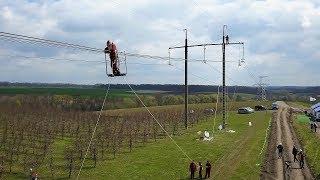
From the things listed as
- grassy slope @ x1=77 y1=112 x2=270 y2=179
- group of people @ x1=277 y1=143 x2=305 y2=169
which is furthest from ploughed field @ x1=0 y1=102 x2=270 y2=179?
group of people @ x1=277 y1=143 x2=305 y2=169

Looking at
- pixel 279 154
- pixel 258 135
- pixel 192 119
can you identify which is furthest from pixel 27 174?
pixel 192 119

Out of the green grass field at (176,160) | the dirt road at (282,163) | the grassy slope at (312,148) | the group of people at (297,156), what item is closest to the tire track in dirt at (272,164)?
the dirt road at (282,163)

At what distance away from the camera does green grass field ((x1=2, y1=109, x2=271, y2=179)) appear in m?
40.2

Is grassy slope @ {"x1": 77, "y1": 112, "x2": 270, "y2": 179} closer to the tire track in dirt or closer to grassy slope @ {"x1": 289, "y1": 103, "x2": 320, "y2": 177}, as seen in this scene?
the tire track in dirt

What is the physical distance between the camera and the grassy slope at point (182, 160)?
40.0 metres

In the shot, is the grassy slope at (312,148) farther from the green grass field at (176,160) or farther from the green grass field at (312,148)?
the green grass field at (176,160)

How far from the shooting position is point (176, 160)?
45906 mm

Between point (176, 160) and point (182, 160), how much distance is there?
605 millimetres

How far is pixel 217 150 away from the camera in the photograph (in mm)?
51000

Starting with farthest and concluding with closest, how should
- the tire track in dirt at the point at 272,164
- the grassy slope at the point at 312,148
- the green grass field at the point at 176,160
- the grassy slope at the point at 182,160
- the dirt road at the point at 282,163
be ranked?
1. the grassy slope at the point at 312,148
2. the green grass field at the point at 176,160
3. the grassy slope at the point at 182,160
4. the tire track in dirt at the point at 272,164
5. the dirt road at the point at 282,163

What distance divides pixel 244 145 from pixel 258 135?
10701 mm

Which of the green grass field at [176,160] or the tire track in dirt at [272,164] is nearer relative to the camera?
the tire track in dirt at [272,164]

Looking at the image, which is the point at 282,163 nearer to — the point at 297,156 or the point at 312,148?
the point at 297,156

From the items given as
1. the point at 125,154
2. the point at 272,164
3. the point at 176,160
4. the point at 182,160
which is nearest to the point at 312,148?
the point at 272,164
